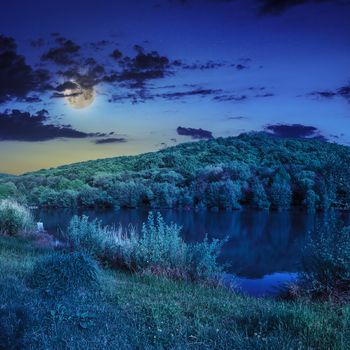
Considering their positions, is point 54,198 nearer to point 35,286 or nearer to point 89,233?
point 89,233

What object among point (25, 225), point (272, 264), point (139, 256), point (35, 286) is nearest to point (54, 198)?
point (25, 225)

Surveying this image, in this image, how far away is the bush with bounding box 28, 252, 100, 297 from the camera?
7.60 metres

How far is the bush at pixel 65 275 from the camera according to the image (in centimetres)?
760

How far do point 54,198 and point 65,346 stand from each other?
175ft

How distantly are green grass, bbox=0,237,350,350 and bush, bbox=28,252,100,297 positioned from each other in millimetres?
142

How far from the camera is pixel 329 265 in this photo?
9672 mm

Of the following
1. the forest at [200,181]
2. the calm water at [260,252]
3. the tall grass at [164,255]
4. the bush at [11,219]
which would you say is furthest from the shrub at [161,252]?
the forest at [200,181]

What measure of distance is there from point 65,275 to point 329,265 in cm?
530

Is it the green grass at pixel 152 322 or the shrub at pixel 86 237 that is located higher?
the green grass at pixel 152 322

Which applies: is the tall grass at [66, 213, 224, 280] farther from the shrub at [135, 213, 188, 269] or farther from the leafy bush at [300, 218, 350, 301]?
the leafy bush at [300, 218, 350, 301]

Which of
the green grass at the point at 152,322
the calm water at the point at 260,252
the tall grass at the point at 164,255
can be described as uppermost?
the green grass at the point at 152,322

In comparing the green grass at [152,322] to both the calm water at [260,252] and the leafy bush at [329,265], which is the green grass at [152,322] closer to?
the leafy bush at [329,265]

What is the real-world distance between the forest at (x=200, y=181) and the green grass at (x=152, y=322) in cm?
4426

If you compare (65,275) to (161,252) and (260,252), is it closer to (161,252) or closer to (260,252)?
(161,252)
